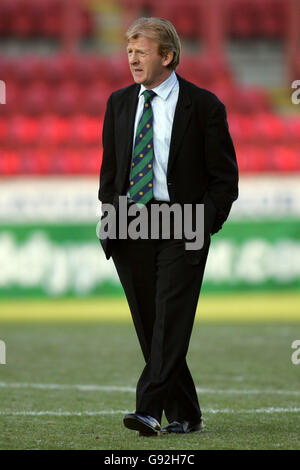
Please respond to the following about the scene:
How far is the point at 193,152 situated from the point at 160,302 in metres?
0.69

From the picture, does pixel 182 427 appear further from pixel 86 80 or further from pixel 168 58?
pixel 86 80

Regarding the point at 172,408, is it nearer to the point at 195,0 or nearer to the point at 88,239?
the point at 88,239

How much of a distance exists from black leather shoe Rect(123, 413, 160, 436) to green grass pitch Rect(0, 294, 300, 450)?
4cm

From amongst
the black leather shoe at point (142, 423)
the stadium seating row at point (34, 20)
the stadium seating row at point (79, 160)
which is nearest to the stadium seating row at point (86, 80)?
the stadium seating row at point (79, 160)

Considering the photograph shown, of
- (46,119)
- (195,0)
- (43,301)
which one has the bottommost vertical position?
(43,301)

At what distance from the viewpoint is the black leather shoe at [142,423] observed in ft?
15.3

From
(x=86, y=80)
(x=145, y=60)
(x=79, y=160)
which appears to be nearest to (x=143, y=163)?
(x=145, y=60)

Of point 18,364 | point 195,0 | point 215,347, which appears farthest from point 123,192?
point 195,0

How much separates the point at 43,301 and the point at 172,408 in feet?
24.8

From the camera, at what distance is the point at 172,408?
495cm

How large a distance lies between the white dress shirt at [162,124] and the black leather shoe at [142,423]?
3.18 ft

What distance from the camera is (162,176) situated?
4711 millimetres

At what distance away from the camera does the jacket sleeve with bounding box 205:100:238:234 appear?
4730 mm

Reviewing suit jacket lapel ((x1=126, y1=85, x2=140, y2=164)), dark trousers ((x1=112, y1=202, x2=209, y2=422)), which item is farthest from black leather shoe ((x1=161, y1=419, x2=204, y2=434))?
suit jacket lapel ((x1=126, y1=85, x2=140, y2=164))
